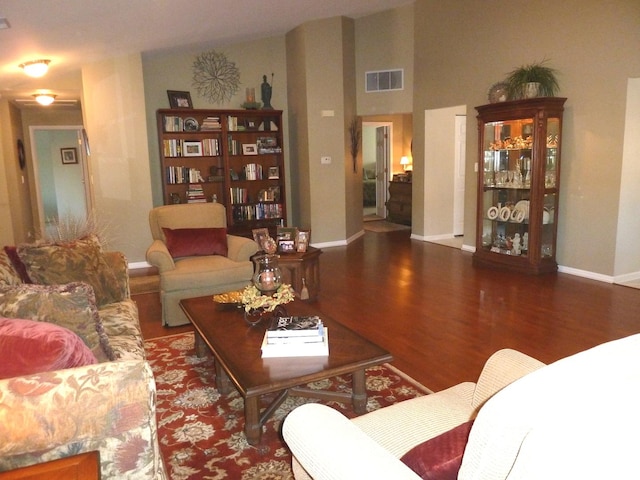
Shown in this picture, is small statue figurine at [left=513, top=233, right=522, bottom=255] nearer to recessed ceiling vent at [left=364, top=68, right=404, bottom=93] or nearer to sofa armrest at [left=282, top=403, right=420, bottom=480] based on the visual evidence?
recessed ceiling vent at [left=364, top=68, right=404, bottom=93]

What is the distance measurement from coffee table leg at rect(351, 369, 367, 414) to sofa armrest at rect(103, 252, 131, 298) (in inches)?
63.3

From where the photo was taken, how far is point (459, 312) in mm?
4055

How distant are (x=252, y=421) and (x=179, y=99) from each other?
5.60 meters

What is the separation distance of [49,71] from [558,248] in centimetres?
618

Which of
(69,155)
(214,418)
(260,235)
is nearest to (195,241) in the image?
(260,235)

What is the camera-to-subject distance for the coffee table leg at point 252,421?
83.9 inches

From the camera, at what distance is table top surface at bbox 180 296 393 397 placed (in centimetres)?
199

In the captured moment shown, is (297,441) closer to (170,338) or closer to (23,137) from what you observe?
(170,338)

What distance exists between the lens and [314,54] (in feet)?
22.6

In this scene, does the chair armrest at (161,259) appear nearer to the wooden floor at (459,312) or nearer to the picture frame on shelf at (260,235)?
the wooden floor at (459,312)

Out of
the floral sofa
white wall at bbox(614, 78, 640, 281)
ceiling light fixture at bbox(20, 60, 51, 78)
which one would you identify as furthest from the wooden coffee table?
ceiling light fixture at bbox(20, 60, 51, 78)

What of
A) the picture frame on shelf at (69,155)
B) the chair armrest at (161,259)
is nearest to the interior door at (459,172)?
the chair armrest at (161,259)

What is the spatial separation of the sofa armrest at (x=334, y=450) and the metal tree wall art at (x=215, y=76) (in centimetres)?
655

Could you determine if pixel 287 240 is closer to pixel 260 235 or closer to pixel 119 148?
pixel 260 235
